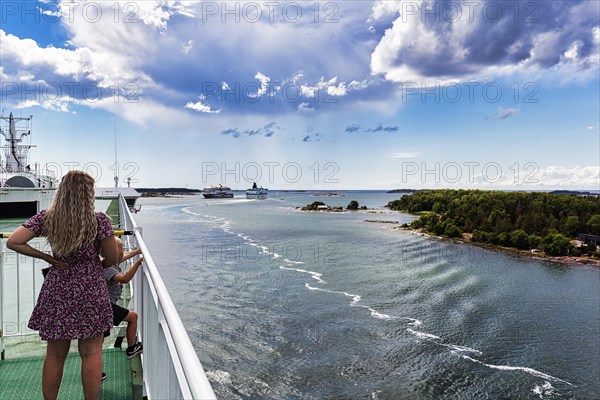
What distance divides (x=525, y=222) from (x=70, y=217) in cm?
6969

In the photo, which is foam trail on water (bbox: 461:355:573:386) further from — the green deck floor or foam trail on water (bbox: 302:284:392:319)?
the green deck floor

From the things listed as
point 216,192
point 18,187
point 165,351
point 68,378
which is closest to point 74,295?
point 165,351

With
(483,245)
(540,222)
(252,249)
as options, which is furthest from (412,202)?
(252,249)

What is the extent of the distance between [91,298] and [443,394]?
1645 cm

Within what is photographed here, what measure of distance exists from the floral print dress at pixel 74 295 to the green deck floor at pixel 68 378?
39.0 inches

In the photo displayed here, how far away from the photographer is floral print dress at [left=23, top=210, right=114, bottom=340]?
7.74ft

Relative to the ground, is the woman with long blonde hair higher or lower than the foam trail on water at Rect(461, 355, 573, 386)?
higher

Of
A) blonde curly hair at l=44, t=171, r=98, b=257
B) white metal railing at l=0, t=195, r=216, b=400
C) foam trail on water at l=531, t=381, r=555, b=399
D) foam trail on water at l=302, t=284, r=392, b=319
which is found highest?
blonde curly hair at l=44, t=171, r=98, b=257

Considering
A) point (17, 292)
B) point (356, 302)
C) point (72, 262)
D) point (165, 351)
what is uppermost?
point (72, 262)

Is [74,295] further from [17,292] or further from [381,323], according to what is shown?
[381,323]

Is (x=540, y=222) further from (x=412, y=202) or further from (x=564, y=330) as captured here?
(x=412, y=202)

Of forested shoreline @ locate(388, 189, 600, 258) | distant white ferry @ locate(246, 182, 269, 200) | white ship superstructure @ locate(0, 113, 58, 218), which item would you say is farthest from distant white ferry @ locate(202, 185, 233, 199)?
white ship superstructure @ locate(0, 113, 58, 218)

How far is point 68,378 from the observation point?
11.0 feet

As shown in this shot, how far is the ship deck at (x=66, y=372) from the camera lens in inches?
124
